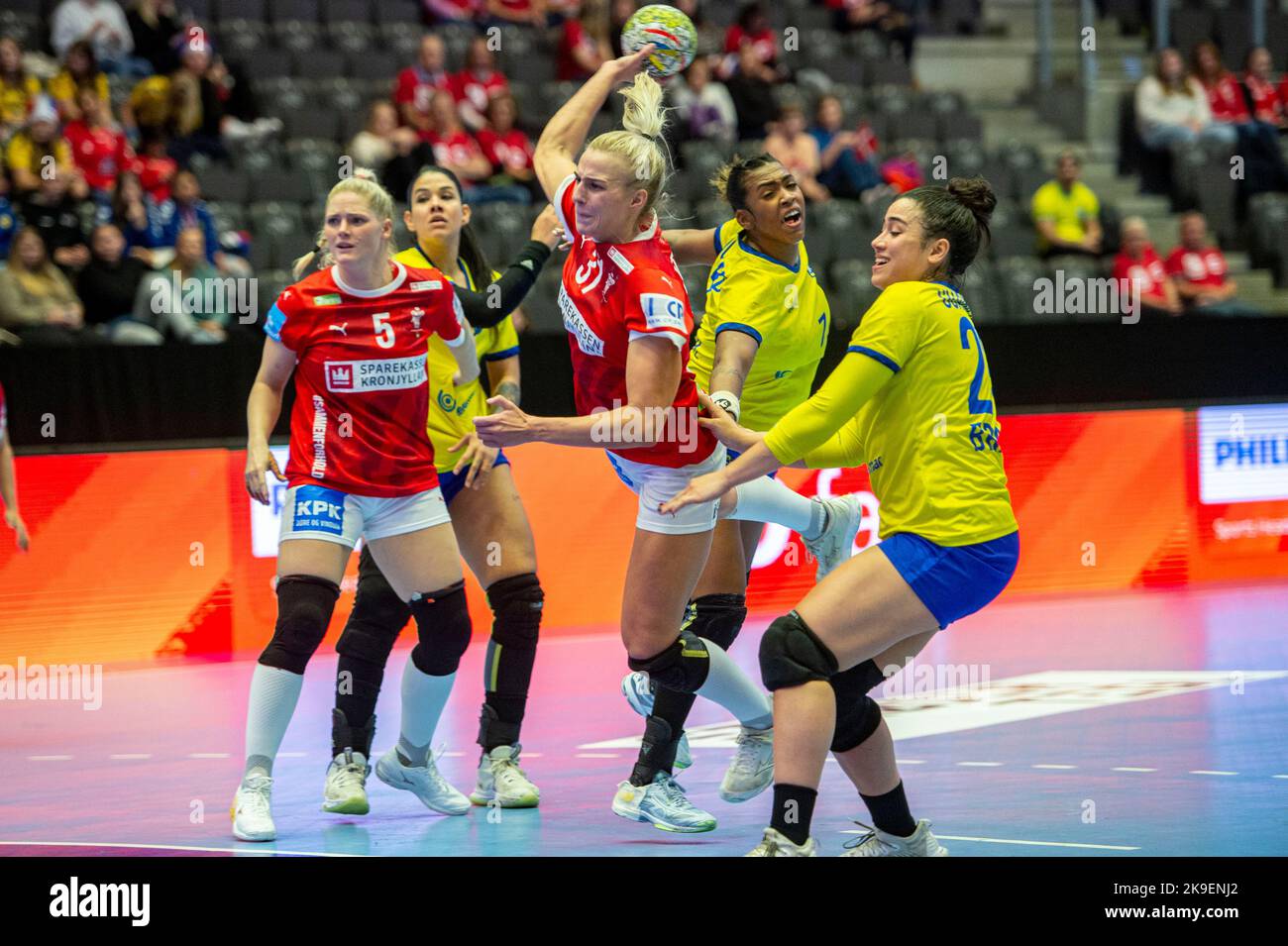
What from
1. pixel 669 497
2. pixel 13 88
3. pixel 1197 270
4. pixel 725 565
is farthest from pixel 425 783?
pixel 1197 270

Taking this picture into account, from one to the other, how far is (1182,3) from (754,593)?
898 centimetres

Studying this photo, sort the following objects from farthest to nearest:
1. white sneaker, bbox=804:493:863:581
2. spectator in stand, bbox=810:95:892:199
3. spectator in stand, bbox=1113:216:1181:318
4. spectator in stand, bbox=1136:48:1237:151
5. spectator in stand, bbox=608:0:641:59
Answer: spectator in stand, bbox=1136:48:1237:151 < spectator in stand, bbox=608:0:641:59 < spectator in stand, bbox=810:95:892:199 < spectator in stand, bbox=1113:216:1181:318 < white sneaker, bbox=804:493:863:581

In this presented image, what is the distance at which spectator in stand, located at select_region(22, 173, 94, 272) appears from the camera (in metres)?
10.3

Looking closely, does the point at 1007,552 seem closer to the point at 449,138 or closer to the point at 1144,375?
the point at 1144,375

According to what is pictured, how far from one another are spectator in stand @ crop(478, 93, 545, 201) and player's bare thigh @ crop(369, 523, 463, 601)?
713 cm

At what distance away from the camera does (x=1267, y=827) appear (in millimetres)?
5043

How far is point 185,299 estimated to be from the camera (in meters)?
10.0

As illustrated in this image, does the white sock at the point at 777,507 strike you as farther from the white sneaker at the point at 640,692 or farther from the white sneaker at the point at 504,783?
the white sneaker at the point at 504,783

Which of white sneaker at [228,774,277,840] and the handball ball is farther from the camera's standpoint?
the handball ball

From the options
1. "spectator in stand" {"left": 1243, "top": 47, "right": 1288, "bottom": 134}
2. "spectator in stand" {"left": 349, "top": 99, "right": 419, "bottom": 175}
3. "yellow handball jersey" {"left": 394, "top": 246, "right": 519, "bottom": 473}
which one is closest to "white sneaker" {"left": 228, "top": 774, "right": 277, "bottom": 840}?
"yellow handball jersey" {"left": 394, "top": 246, "right": 519, "bottom": 473}

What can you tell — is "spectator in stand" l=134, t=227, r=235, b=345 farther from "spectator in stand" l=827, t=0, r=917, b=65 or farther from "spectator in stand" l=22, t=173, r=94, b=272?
"spectator in stand" l=827, t=0, r=917, b=65

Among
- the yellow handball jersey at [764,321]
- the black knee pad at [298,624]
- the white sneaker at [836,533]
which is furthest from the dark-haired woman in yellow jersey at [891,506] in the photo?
the white sneaker at [836,533]

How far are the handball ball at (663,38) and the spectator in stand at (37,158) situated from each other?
20.0ft

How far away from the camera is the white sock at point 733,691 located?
17.2 feet
